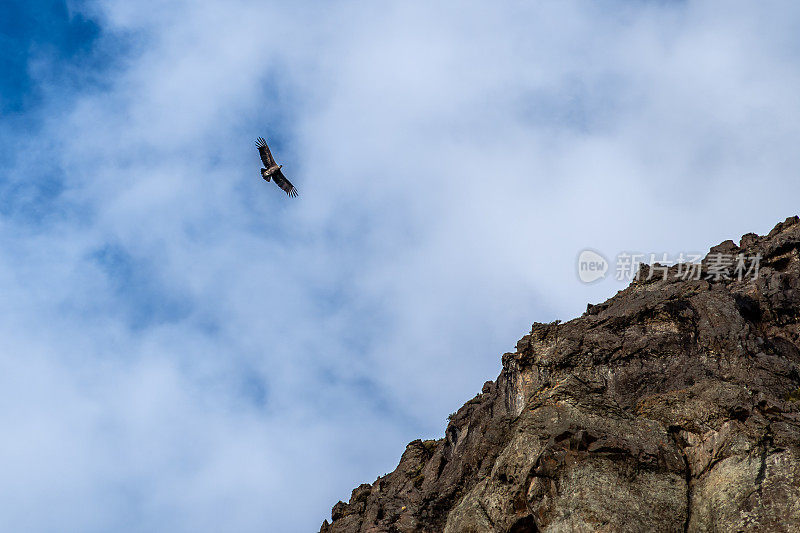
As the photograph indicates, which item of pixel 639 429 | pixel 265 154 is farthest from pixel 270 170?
pixel 639 429

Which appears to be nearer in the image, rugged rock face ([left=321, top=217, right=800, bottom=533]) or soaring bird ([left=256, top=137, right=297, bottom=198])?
rugged rock face ([left=321, top=217, right=800, bottom=533])

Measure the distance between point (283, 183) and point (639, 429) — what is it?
26887 millimetres

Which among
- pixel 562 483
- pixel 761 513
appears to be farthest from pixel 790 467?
pixel 562 483

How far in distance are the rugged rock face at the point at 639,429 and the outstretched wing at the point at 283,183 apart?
18.0m

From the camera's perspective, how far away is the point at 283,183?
46.1m

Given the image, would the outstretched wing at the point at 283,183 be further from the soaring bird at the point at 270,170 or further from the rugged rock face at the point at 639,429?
the rugged rock face at the point at 639,429

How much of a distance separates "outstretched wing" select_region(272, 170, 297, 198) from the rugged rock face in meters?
18.0

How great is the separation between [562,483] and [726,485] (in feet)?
17.6

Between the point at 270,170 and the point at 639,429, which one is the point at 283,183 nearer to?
the point at 270,170

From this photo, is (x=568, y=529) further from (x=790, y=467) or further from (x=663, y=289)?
(x=663, y=289)

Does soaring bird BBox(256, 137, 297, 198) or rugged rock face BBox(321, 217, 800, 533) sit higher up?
soaring bird BBox(256, 137, 297, 198)

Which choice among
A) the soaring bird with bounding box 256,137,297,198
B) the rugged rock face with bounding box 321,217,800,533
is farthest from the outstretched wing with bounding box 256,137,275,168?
the rugged rock face with bounding box 321,217,800,533

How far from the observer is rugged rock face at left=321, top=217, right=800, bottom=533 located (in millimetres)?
24766

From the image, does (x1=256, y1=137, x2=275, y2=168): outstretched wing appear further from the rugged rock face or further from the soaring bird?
the rugged rock face
